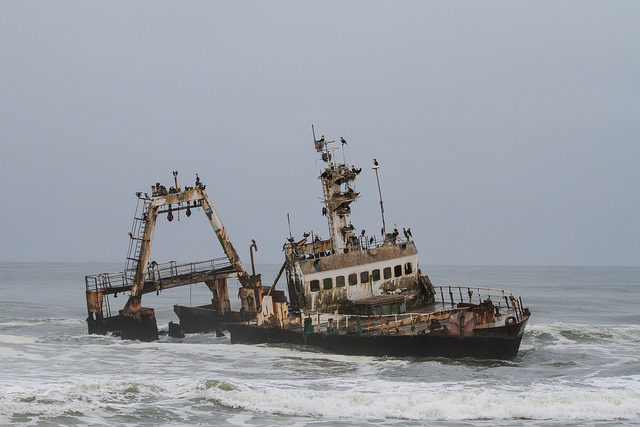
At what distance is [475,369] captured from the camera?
23.8m

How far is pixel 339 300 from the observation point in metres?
29.2

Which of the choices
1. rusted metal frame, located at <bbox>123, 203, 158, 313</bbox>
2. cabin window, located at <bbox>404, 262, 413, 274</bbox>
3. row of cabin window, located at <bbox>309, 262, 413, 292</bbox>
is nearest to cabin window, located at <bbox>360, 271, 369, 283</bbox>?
row of cabin window, located at <bbox>309, 262, 413, 292</bbox>

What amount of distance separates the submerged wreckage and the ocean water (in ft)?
2.25

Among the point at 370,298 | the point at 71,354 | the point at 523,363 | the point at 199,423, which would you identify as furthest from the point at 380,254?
the point at 199,423

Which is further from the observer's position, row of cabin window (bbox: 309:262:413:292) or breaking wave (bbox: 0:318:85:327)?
breaking wave (bbox: 0:318:85:327)

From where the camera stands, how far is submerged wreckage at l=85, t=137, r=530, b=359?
2528 cm

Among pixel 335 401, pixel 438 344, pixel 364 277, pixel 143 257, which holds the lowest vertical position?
pixel 335 401

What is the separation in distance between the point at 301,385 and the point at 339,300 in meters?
8.12

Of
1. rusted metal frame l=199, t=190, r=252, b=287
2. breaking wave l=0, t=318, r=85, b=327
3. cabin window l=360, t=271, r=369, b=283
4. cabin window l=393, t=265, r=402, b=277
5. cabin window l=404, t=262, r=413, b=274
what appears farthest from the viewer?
breaking wave l=0, t=318, r=85, b=327

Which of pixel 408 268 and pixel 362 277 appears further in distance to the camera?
pixel 408 268

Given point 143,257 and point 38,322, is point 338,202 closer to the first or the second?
point 143,257

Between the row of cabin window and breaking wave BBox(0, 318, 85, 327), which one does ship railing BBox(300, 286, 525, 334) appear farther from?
breaking wave BBox(0, 318, 85, 327)

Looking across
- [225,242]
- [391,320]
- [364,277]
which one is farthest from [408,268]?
[225,242]

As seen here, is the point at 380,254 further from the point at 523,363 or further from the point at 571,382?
the point at 571,382
